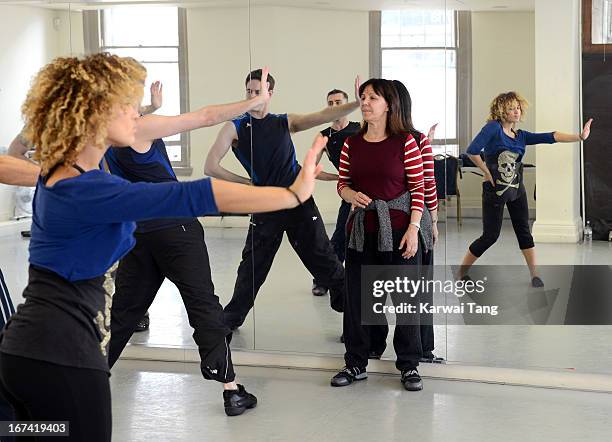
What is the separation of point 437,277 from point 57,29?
7.79 ft

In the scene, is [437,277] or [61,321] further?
[437,277]

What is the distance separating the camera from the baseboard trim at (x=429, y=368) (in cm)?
452

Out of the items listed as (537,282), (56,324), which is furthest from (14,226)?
(56,324)

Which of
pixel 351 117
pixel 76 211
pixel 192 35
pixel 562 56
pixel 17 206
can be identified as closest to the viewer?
pixel 76 211

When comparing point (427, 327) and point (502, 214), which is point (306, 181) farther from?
point (427, 327)

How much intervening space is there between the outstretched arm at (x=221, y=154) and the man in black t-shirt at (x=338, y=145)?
0.43 m

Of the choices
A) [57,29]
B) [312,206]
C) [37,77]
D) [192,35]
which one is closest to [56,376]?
[37,77]

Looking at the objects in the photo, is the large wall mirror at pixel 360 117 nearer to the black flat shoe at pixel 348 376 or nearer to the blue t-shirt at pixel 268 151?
the blue t-shirt at pixel 268 151

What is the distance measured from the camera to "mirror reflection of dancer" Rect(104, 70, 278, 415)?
13.0 ft

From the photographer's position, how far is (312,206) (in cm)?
479

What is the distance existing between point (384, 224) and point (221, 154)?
100 centimetres

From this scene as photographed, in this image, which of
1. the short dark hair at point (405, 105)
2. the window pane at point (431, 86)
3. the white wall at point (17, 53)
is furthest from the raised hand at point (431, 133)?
the white wall at point (17, 53)

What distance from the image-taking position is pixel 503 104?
4.49 meters

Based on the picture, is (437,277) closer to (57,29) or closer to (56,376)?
(57,29)
